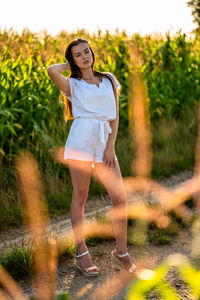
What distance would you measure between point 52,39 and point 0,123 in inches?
115

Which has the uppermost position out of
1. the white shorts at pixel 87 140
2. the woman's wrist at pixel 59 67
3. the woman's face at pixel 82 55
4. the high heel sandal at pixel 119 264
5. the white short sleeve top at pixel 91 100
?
the woman's face at pixel 82 55

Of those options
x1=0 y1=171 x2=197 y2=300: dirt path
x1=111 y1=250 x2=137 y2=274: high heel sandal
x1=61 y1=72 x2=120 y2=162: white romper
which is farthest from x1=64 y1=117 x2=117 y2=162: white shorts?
x1=0 y1=171 x2=197 y2=300: dirt path

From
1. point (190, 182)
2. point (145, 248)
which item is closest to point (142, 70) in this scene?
point (190, 182)

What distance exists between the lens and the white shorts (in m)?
2.66

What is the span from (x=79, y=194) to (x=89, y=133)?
47 centimetres

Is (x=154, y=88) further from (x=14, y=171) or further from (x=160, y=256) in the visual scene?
(x=160, y=256)

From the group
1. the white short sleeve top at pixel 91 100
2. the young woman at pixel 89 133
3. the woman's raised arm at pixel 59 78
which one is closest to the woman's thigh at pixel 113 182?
the young woman at pixel 89 133

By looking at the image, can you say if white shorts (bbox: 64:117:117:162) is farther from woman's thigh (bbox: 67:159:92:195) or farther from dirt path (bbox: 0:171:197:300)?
dirt path (bbox: 0:171:197:300)

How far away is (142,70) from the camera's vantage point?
Result: 7.08 metres

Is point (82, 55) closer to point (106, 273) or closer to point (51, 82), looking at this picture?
point (106, 273)

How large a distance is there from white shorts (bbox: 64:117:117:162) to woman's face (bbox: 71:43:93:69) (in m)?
0.40

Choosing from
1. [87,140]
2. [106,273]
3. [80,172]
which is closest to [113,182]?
[80,172]

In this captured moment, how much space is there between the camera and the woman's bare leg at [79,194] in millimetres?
2711

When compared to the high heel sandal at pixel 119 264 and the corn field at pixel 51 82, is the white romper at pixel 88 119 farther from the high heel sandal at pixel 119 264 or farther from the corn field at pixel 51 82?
the corn field at pixel 51 82
